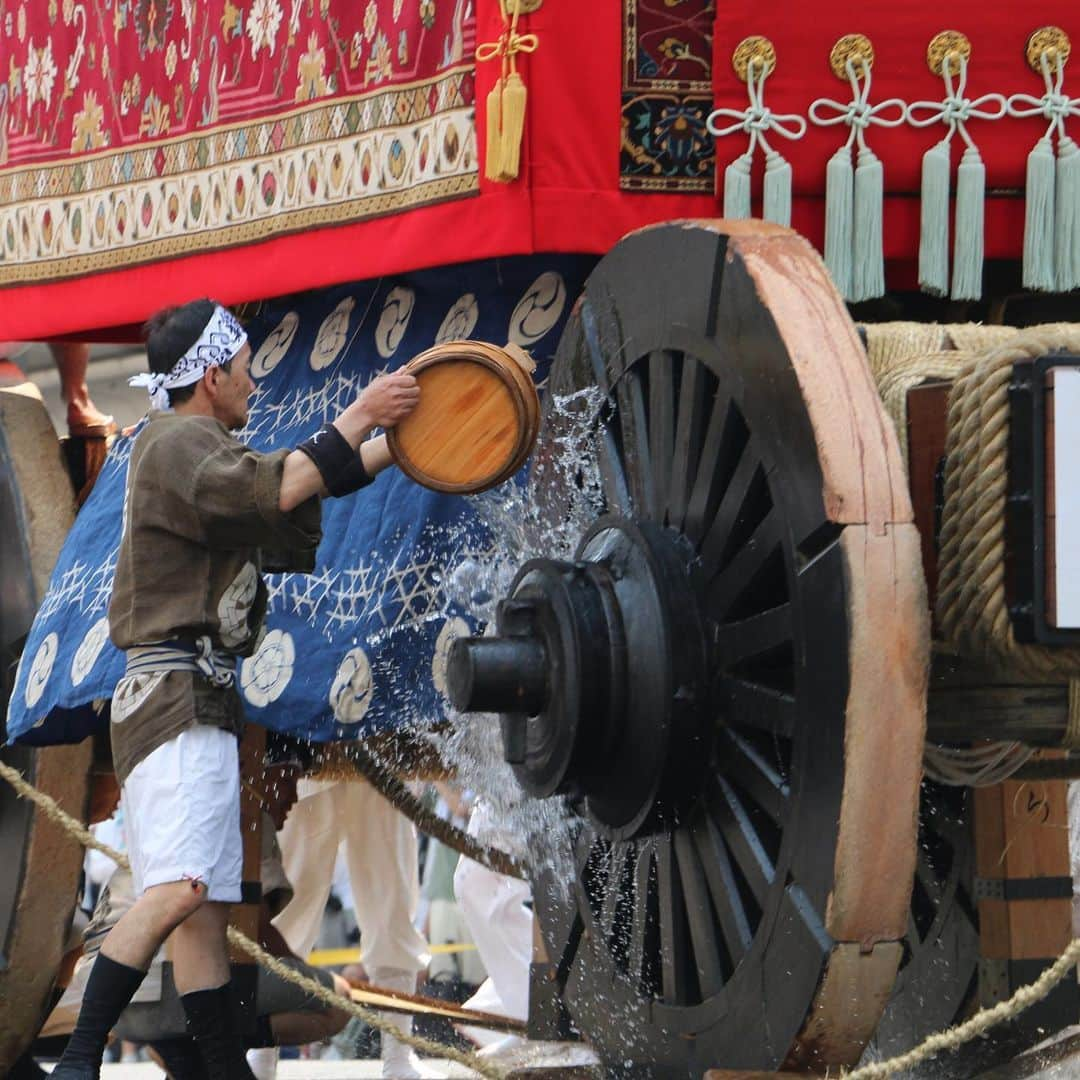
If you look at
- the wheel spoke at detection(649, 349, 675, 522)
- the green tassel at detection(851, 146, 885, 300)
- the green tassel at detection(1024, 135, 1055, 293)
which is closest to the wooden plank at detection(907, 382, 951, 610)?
the wheel spoke at detection(649, 349, 675, 522)

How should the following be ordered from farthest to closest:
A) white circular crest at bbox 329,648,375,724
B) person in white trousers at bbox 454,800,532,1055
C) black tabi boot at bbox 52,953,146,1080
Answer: person in white trousers at bbox 454,800,532,1055
white circular crest at bbox 329,648,375,724
black tabi boot at bbox 52,953,146,1080

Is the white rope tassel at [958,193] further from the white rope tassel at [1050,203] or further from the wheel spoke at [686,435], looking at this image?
the wheel spoke at [686,435]

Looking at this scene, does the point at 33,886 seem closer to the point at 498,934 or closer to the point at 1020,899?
the point at 1020,899

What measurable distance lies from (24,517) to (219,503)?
164 cm

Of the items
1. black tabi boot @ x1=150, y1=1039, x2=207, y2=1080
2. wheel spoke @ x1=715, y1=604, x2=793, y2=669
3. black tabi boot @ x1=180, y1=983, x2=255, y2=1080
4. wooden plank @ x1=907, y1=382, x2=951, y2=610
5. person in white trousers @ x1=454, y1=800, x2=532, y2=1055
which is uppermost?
wooden plank @ x1=907, y1=382, x2=951, y2=610

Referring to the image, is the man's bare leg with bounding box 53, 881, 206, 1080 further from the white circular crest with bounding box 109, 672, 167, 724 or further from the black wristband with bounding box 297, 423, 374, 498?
the black wristband with bounding box 297, 423, 374, 498

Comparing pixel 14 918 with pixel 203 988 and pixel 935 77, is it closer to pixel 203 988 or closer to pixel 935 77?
pixel 203 988

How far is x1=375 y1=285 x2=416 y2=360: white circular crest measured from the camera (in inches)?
155

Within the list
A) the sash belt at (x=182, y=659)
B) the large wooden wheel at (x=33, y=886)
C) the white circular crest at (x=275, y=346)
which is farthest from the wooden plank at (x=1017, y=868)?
the large wooden wheel at (x=33, y=886)

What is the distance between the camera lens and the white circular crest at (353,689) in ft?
11.5

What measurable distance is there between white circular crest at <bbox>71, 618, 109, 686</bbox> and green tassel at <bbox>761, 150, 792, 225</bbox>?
1.51 metres

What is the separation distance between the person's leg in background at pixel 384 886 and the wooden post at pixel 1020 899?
332cm

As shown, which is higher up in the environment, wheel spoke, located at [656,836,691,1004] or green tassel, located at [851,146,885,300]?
green tassel, located at [851,146,885,300]

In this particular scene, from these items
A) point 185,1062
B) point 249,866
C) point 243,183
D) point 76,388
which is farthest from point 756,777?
point 76,388
